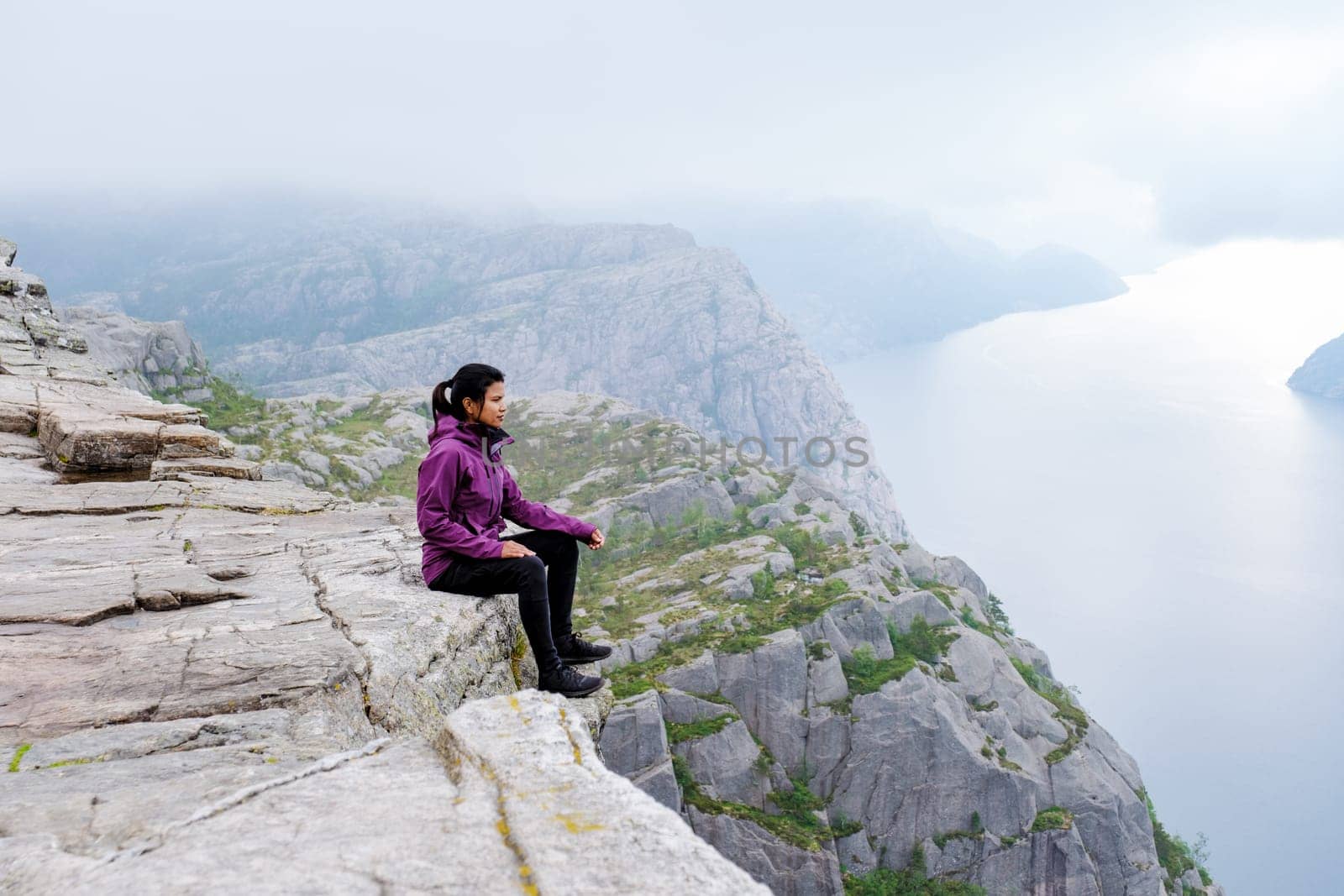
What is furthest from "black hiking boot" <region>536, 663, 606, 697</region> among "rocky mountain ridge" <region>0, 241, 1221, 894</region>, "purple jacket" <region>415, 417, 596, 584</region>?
"purple jacket" <region>415, 417, 596, 584</region>

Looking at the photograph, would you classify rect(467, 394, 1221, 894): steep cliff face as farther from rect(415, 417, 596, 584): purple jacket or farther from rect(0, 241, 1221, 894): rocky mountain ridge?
rect(415, 417, 596, 584): purple jacket

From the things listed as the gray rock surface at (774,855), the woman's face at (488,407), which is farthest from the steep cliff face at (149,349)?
Answer: the woman's face at (488,407)

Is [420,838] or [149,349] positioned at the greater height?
[420,838]

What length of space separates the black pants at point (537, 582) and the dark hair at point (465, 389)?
1.99m

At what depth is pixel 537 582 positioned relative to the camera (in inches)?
357

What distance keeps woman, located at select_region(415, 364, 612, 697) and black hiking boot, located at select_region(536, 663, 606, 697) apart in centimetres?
1

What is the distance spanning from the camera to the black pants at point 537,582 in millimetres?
9094

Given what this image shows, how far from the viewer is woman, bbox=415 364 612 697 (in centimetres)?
905

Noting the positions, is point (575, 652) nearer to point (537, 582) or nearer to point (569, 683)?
point (569, 683)

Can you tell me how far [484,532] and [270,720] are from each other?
3.24 m

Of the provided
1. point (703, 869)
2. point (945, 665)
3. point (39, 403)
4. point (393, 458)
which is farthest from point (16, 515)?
point (393, 458)

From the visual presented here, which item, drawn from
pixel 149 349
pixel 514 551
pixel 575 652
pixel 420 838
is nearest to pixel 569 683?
pixel 575 652

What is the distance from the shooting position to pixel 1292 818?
4788 inches

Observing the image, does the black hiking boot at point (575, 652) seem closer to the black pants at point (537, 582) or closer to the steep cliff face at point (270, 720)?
the black pants at point (537, 582)
